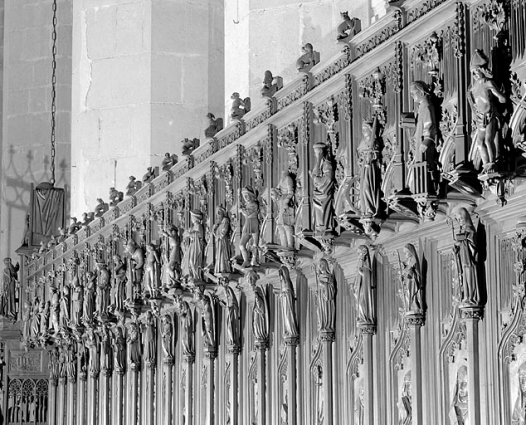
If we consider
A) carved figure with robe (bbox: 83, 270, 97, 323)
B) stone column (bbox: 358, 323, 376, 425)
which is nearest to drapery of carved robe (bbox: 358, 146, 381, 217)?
stone column (bbox: 358, 323, 376, 425)

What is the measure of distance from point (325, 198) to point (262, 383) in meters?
2.27

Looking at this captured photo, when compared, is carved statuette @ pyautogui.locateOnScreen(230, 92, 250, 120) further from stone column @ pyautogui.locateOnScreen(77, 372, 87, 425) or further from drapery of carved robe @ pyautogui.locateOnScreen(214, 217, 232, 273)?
stone column @ pyautogui.locateOnScreen(77, 372, 87, 425)

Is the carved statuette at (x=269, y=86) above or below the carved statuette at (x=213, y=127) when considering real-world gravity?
below

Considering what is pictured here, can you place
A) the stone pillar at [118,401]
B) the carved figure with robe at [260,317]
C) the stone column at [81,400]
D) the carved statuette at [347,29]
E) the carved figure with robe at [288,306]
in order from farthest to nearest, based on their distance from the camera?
the stone column at [81,400]
the stone pillar at [118,401]
the carved figure with robe at [260,317]
the carved figure with robe at [288,306]
the carved statuette at [347,29]

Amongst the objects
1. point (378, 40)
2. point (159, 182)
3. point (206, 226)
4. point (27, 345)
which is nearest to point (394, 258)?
point (378, 40)

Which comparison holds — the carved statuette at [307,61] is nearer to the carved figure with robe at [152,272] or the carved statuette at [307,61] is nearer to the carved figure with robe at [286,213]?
the carved figure with robe at [286,213]

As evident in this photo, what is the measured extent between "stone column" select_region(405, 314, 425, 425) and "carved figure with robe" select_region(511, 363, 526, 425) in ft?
3.27

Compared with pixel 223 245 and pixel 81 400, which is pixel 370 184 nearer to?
pixel 223 245

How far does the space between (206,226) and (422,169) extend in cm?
496

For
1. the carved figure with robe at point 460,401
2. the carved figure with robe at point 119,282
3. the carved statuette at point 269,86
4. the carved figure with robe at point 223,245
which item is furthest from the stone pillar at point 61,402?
the carved figure with robe at point 460,401

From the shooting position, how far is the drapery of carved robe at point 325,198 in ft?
28.0

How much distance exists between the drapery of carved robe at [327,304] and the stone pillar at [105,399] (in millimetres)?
6944

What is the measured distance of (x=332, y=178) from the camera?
8.55 metres

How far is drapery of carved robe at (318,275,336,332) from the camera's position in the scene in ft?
29.4
